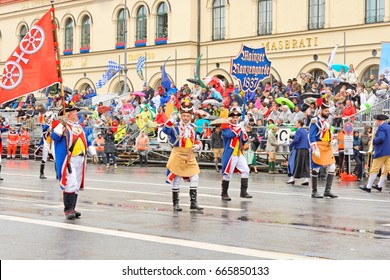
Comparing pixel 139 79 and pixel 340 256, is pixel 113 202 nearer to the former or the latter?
pixel 340 256

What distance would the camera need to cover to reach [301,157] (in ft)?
69.9

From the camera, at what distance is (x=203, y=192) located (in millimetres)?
17500

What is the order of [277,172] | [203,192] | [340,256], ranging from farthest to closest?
[277,172], [203,192], [340,256]

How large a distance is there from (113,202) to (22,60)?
334 centimetres

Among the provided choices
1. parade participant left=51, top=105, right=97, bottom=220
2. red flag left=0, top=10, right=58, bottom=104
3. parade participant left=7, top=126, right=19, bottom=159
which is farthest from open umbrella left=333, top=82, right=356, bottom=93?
parade participant left=7, top=126, right=19, bottom=159

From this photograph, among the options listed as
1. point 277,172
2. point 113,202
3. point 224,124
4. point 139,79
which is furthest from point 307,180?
point 139,79

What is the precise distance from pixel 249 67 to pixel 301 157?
4.77 m

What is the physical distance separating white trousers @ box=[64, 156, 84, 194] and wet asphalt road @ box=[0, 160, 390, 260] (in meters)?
0.47

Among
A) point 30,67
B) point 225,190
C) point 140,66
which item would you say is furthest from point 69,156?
point 140,66

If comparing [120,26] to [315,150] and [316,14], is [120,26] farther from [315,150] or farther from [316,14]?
[315,150]

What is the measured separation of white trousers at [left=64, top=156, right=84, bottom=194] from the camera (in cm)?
1222

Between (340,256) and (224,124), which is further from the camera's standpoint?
(224,124)

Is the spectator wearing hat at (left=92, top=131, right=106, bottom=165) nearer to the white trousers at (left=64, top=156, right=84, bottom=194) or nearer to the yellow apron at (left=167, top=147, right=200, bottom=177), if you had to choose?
the yellow apron at (left=167, top=147, right=200, bottom=177)

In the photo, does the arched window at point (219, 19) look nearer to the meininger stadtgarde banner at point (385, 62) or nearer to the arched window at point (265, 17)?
the arched window at point (265, 17)
